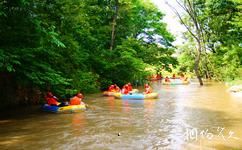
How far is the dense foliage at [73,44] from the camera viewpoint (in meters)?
13.4

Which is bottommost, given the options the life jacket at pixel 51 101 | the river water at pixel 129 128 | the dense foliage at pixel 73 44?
the river water at pixel 129 128

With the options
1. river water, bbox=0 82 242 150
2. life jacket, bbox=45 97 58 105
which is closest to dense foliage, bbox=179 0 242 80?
river water, bbox=0 82 242 150

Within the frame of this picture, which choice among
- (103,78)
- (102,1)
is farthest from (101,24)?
(103,78)

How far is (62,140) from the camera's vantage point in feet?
32.8

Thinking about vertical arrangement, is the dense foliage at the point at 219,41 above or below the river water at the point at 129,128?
above

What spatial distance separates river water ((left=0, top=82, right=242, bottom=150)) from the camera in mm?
9391

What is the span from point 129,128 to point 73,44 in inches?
341

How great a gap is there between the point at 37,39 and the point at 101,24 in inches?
640

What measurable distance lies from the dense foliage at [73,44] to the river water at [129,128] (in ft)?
5.76

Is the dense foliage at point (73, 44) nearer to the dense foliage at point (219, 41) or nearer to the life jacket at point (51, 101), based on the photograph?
the life jacket at point (51, 101)

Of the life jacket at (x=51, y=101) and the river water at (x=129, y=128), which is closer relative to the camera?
the river water at (x=129, y=128)

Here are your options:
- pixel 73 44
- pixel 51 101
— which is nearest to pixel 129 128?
pixel 51 101

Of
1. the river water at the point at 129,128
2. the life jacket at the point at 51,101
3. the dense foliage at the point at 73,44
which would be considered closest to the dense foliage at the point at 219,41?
the dense foliage at the point at 73,44

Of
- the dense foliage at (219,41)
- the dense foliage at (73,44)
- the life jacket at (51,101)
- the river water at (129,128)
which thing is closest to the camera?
the river water at (129,128)
